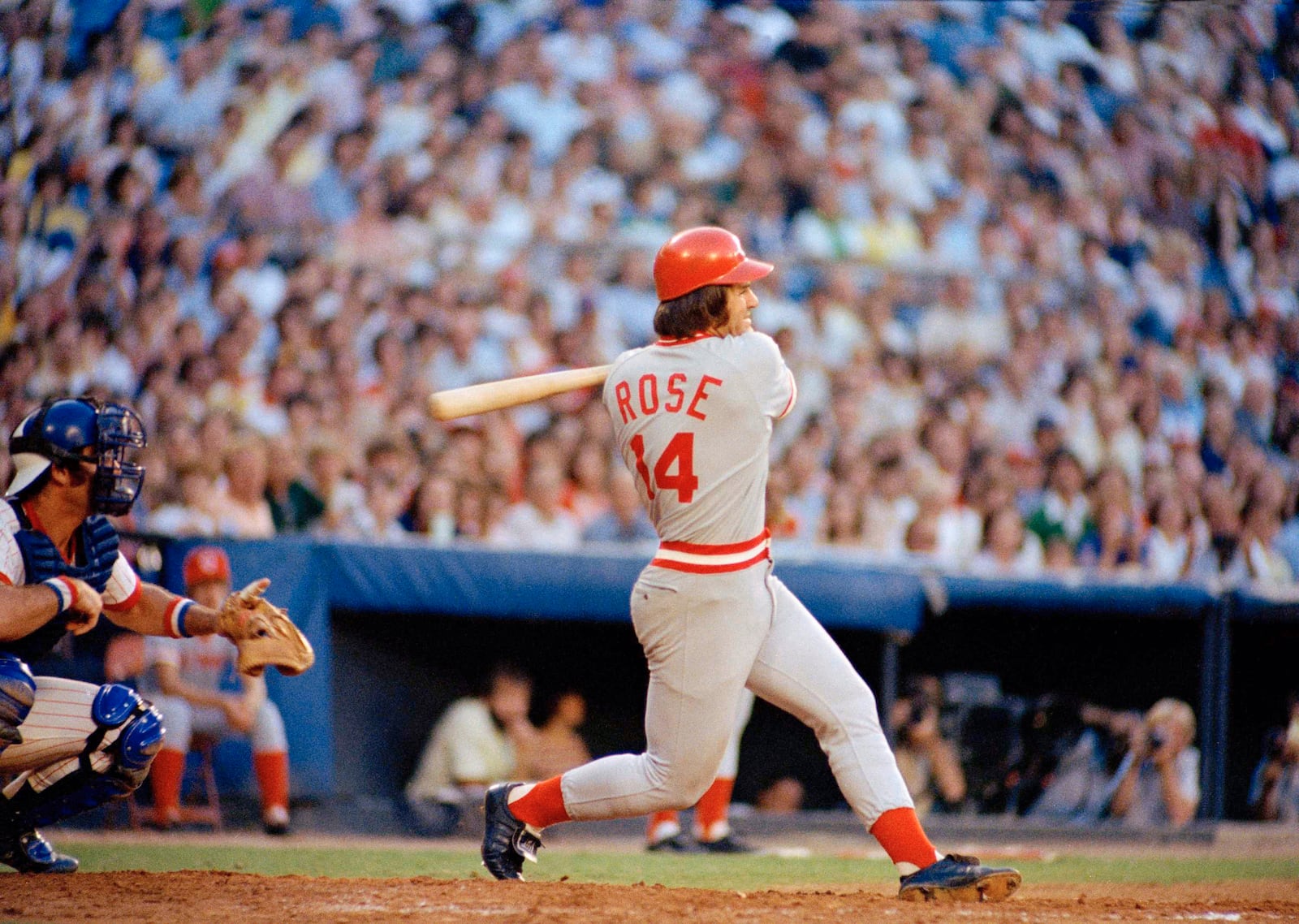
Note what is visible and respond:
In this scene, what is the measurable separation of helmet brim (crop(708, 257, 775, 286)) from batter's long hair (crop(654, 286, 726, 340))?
0.8 inches

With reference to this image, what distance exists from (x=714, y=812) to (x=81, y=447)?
116 inches

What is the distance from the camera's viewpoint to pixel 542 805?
3484 mm

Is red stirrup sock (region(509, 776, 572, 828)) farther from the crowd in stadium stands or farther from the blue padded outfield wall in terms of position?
the crowd in stadium stands

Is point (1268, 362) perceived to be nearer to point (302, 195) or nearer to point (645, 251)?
point (645, 251)

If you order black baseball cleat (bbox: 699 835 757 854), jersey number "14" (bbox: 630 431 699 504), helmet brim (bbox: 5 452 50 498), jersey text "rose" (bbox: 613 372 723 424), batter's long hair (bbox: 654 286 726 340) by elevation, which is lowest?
black baseball cleat (bbox: 699 835 757 854)

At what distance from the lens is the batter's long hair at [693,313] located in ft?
10.7

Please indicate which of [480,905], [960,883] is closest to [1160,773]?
[960,883]

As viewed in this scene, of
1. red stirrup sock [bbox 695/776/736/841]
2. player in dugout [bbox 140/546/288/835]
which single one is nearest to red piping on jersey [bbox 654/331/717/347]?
red stirrup sock [bbox 695/776/736/841]

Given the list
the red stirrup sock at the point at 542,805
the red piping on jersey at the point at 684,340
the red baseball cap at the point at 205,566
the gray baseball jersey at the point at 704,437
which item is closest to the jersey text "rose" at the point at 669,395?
the gray baseball jersey at the point at 704,437

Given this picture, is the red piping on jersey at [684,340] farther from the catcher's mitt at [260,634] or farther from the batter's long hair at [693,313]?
the catcher's mitt at [260,634]

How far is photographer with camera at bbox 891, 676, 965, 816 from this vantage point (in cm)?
634

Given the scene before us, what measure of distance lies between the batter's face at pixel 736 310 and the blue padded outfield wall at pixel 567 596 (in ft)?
9.28

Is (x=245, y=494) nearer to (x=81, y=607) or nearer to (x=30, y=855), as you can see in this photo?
(x=30, y=855)

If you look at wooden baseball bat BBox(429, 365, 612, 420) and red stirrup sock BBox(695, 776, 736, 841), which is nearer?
wooden baseball bat BBox(429, 365, 612, 420)
